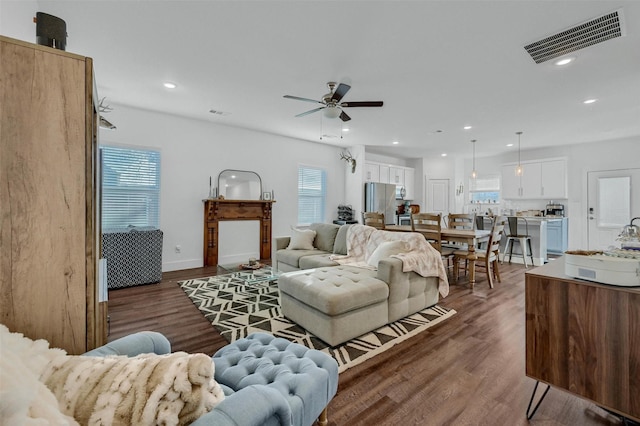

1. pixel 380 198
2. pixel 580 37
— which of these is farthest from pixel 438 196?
pixel 580 37

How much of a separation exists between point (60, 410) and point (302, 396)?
0.78 meters

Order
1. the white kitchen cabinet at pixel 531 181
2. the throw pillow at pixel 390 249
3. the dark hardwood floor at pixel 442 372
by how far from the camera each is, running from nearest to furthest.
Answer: the dark hardwood floor at pixel 442 372, the throw pillow at pixel 390 249, the white kitchen cabinet at pixel 531 181

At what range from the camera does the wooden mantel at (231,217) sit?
5191mm

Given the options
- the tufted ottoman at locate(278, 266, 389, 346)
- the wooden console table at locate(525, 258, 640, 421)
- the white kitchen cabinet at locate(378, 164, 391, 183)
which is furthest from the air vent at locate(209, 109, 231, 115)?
the wooden console table at locate(525, 258, 640, 421)

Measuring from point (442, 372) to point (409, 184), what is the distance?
7311mm

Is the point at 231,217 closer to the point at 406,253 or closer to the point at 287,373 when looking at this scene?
the point at 406,253

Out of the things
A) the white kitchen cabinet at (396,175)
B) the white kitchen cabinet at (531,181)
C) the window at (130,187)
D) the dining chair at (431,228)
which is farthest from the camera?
the white kitchen cabinet at (396,175)

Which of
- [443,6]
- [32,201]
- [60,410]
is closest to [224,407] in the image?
[60,410]

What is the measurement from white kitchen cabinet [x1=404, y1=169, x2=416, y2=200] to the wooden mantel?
15.2 ft

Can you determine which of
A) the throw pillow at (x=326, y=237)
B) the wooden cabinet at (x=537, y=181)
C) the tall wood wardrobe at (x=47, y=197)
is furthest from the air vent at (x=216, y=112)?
the wooden cabinet at (x=537, y=181)

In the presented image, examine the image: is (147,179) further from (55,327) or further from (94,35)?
(55,327)

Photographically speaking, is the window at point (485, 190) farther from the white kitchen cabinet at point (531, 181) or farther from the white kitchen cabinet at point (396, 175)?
the white kitchen cabinet at point (396, 175)

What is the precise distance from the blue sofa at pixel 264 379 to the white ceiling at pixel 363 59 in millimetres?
2406

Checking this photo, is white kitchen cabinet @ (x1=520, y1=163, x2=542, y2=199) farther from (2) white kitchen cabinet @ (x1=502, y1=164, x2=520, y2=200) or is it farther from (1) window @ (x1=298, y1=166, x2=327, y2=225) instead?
(1) window @ (x1=298, y1=166, x2=327, y2=225)
